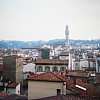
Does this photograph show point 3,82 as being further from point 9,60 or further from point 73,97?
point 73,97

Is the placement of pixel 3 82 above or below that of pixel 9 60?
below

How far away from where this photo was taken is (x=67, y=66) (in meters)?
26.3

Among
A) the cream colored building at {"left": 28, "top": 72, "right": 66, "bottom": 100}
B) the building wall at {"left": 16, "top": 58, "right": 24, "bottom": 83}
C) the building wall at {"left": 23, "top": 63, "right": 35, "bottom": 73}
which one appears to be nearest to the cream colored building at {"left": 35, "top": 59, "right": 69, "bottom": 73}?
the building wall at {"left": 16, "top": 58, "right": 24, "bottom": 83}

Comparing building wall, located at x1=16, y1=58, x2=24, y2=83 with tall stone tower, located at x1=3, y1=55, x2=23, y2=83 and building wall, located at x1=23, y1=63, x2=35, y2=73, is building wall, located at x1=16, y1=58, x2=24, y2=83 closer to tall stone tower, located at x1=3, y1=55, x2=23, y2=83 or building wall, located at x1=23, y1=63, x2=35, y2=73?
tall stone tower, located at x1=3, y1=55, x2=23, y2=83

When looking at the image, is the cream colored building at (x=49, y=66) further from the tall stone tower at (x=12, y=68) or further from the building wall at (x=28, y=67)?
the building wall at (x=28, y=67)

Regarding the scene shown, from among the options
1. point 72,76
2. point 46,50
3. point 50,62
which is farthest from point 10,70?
point 46,50

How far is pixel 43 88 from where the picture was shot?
43.2 ft

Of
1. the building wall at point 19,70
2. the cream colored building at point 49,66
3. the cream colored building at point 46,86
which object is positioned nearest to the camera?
the cream colored building at point 46,86

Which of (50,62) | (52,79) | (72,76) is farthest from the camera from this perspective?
(50,62)

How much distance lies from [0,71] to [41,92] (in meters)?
16.1

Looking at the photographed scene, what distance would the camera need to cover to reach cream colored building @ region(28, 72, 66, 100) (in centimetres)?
1302

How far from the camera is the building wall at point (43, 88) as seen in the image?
13023 mm

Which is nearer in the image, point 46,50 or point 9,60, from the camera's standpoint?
point 9,60

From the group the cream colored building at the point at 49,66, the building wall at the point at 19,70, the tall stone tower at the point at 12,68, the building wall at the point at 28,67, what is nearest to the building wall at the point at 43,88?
the cream colored building at the point at 49,66
